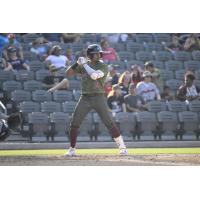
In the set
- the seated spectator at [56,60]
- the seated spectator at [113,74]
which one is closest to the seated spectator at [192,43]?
the seated spectator at [113,74]

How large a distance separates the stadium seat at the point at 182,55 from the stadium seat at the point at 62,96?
4.58 feet

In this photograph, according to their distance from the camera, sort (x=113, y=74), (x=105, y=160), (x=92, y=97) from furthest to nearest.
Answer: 1. (x=113, y=74)
2. (x=92, y=97)
3. (x=105, y=160)

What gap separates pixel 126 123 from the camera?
11.2m

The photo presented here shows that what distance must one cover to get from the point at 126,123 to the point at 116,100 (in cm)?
31

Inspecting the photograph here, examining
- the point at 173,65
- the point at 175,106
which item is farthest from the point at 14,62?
the point at 175,106

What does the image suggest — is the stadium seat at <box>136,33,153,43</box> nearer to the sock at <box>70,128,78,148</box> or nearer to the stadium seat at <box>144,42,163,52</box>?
the stadium seat at <box>144,42,163,52</box>

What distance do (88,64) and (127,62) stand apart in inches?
20.2

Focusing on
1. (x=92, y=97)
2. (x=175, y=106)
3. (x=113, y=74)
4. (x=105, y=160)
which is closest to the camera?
(x=105, y=160)

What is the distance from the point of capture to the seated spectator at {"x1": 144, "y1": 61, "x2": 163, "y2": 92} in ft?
37.0

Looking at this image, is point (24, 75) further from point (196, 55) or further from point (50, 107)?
point (196, 55)

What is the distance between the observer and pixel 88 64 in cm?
1110

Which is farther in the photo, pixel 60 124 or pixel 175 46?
pixel 175 46

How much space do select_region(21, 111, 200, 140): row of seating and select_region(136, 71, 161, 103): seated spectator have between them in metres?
0.19
